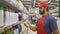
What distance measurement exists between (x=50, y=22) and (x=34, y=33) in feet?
11.7

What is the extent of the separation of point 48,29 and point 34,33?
3.45 meters

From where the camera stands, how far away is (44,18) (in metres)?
3.10

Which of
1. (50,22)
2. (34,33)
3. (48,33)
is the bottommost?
(34,33)

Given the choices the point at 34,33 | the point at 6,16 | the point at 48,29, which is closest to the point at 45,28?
the point at 48,29

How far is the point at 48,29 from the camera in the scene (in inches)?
118

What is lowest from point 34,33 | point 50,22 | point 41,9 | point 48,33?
point 34,33

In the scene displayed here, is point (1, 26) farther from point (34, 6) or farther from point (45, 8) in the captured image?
point (34, 6)

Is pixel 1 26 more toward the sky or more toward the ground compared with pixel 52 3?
more toward the ground

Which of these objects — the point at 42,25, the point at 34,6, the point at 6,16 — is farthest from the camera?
the point at 34,6

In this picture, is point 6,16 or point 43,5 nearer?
point 6,16

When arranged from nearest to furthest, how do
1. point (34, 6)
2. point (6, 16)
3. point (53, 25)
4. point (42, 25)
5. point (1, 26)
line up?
1. point (1, 26)
2. point (6, 16)
3. point (53, 25)
4. point (42, 25)
5. point (34, 6)

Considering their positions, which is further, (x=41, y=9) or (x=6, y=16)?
(x=41, y=9)

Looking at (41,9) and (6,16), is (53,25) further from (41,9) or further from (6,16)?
(6,16)

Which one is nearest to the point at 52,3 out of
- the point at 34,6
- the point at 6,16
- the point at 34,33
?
the point at 34,6
